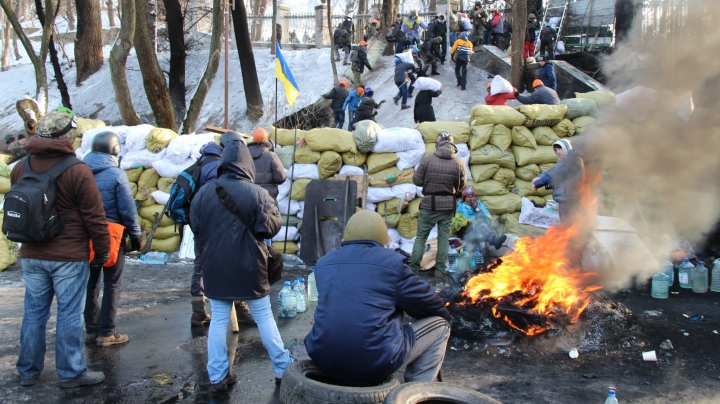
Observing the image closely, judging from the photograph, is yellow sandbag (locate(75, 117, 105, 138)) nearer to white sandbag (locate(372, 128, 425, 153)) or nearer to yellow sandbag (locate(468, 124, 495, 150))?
white sandbag (locate(372, 128, 425, 153))

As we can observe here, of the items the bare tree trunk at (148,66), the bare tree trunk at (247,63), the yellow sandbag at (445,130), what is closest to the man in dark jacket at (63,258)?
the yellow sandbag at (445,130)

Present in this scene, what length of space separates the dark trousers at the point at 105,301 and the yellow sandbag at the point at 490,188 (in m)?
5.29

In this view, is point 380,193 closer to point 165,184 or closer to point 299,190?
point 299,190

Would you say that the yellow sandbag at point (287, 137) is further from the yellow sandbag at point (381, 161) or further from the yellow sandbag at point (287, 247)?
the yellow sandbag at point (287, 247)

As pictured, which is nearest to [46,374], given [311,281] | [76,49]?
[311,281]

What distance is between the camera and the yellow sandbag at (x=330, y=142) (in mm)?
8477

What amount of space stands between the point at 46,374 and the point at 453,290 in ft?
12.4

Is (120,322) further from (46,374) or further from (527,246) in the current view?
(527,246)

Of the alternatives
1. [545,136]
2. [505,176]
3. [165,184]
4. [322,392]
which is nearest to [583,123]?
[545,136]

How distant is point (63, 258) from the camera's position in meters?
3.94

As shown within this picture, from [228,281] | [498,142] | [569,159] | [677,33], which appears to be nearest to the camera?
[228,281]

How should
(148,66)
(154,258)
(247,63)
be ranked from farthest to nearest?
(247,63)
(148,66)
(154,258)

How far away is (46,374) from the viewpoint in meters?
4.37

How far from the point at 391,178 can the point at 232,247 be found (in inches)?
187
